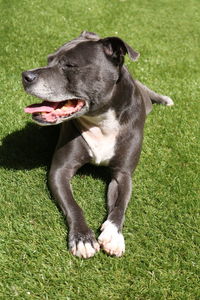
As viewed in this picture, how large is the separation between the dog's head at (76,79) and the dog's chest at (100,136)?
25cm

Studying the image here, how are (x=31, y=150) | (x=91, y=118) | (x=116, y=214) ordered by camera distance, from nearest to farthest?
(x=116, y=214)
(x=91, y=118)
(x=31, y=150)

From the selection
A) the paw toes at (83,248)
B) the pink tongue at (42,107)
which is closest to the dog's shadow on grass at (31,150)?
the pink tongue at (42,107)

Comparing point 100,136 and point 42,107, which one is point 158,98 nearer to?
point 100,136

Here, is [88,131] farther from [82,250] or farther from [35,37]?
[35,37]

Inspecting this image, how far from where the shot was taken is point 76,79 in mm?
3609

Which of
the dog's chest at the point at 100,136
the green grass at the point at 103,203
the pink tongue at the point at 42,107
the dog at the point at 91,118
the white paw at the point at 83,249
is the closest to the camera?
the green grass at the point at 103,203

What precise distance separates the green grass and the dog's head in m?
0.86

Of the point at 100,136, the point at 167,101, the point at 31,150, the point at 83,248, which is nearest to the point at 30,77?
the point at 100,136

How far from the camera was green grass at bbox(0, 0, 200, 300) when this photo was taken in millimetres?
3217

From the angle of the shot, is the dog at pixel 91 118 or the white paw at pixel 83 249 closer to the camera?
the white paw at pixel 83 249

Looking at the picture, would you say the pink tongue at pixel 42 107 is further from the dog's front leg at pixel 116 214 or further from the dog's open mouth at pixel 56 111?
the dog's front leg at pixel 116 214

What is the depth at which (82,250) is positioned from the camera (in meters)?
3.37

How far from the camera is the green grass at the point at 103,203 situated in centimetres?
322

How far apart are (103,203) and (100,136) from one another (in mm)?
657
